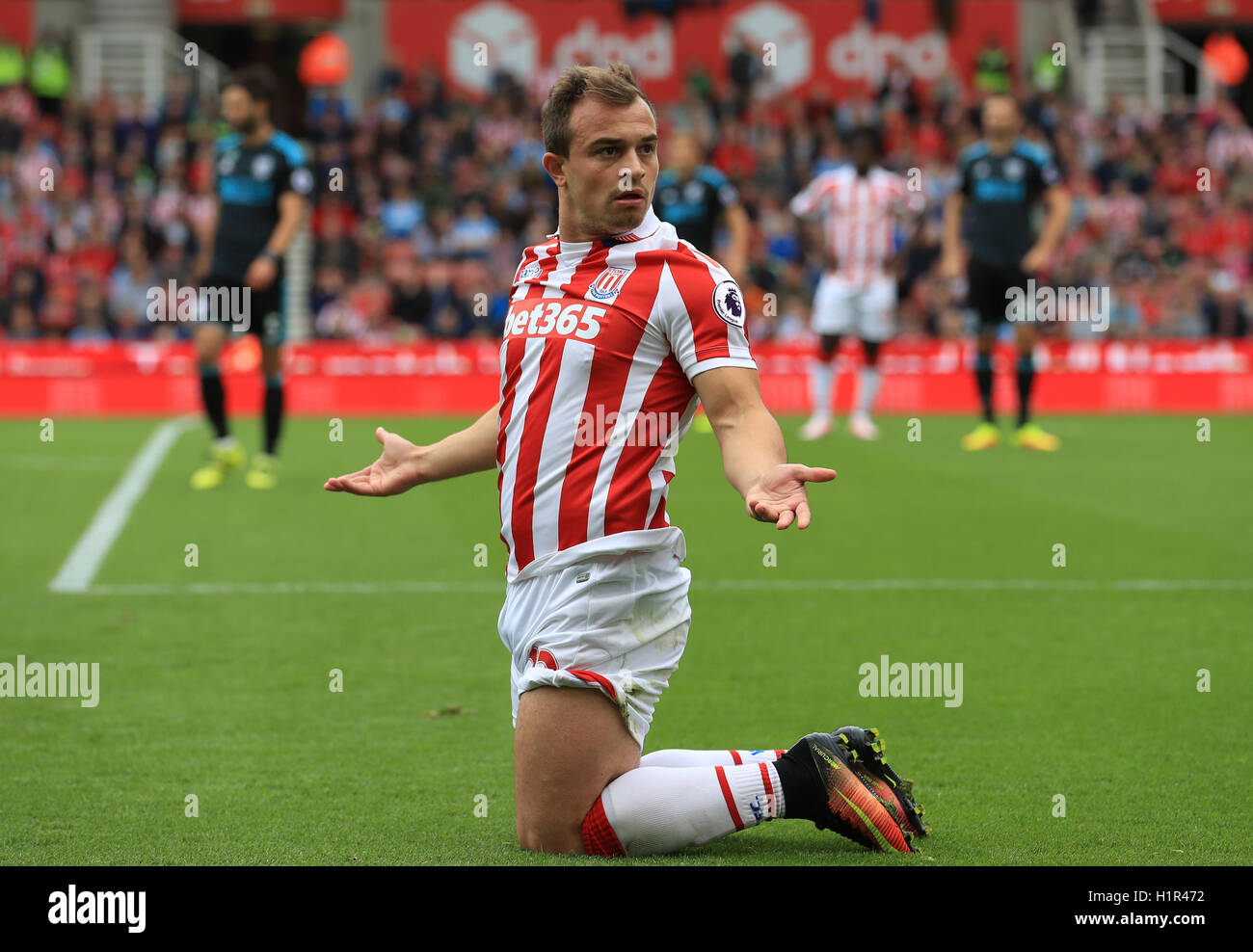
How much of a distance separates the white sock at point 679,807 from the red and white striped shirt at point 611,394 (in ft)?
1.64

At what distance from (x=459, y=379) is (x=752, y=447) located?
1467cm

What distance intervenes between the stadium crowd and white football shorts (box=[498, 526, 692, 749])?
16630 millimetres

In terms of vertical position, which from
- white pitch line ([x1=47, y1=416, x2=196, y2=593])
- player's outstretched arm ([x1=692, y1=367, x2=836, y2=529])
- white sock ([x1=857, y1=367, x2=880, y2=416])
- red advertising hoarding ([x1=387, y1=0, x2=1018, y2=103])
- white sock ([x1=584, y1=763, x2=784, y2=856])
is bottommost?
white pitch line ([x1=47, y1=416, x2=196, y2=593])

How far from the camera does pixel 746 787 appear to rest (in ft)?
13.2

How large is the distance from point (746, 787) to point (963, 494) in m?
7.20

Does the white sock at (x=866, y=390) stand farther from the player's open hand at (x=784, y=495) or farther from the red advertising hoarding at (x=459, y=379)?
the player's open hand at (x=784, y=495)

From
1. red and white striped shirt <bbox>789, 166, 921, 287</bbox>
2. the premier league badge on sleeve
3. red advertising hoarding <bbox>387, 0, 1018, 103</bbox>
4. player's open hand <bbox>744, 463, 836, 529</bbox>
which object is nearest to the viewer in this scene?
player's open hand <bbox>744, 463, 836, 529</bbox>

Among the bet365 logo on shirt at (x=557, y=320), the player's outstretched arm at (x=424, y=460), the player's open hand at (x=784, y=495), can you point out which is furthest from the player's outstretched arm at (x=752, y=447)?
the player's outstretched arm at (x=424, y=460)

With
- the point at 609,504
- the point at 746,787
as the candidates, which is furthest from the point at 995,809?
the point at 609,504

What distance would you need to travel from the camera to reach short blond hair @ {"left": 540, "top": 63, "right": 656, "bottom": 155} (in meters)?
3.97

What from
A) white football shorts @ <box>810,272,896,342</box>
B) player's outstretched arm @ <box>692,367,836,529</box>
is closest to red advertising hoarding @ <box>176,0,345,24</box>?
white football shorts @ <box>810,272,896,342</box>

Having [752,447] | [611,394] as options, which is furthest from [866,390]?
[752,447]

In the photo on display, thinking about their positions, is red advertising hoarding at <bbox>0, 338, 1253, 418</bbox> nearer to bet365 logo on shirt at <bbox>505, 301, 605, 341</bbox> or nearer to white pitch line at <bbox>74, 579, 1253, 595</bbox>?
white pitch line at <bbox>74, 579, 1253, 595</bbox>

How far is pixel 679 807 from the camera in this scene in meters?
3.96
